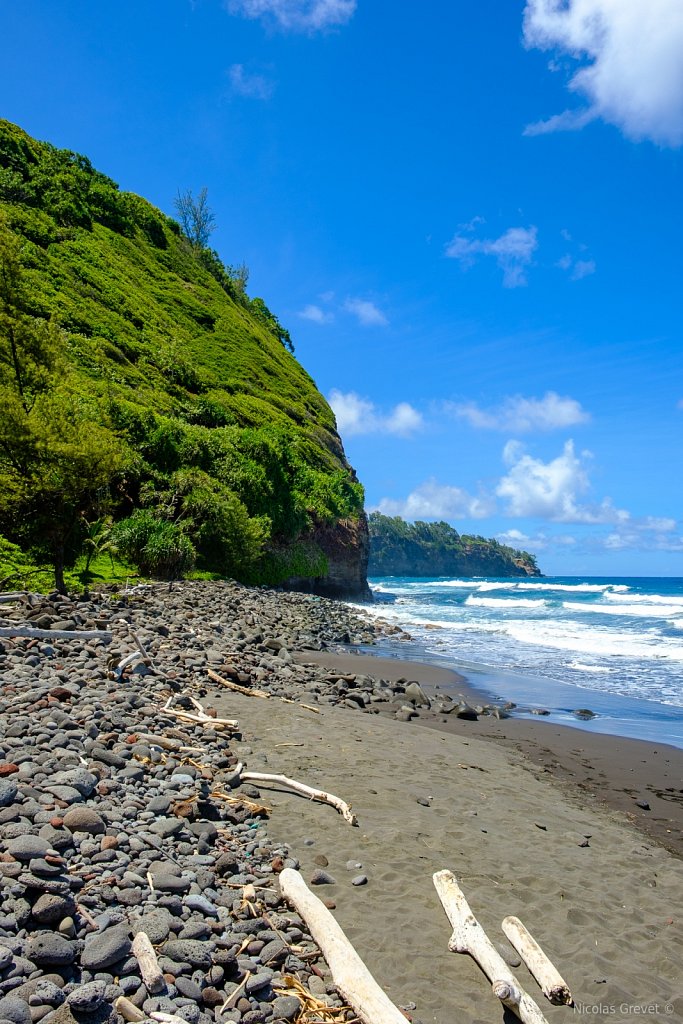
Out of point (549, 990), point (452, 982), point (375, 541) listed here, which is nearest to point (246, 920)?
point (452, 982)

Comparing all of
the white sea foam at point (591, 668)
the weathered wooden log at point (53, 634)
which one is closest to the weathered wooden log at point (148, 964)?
the weathered wooden log at point (53, 634)

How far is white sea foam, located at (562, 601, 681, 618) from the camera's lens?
41.1 m

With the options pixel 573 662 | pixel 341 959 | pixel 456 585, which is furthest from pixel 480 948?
pixel 456 585

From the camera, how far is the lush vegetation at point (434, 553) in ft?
473

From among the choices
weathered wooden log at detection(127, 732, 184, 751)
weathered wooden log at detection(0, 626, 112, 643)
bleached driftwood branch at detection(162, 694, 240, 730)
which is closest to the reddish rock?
weathered wooden log at detection(127, 732, 184, 751)

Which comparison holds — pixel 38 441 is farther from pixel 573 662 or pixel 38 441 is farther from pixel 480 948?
pixel 573 662

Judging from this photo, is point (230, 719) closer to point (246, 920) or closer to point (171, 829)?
point (171, 829)

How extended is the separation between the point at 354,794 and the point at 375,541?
135316 mm

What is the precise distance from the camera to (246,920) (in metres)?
3.88

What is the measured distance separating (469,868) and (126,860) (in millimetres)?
2919

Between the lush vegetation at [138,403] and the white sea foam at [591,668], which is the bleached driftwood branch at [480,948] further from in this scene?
the white sea foam at [591,668]

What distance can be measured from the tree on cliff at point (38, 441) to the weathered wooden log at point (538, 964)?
512 inches

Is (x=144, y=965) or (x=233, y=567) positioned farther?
(x=233, y=567)

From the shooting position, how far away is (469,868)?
17.4 feet
